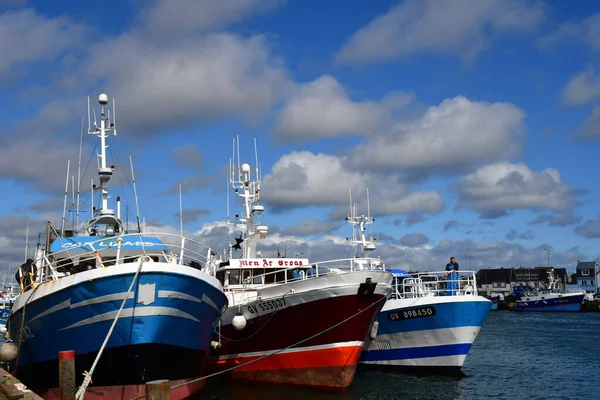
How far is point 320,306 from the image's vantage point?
1858cm

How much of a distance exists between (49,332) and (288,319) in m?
7.19

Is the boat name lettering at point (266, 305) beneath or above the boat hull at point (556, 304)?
above

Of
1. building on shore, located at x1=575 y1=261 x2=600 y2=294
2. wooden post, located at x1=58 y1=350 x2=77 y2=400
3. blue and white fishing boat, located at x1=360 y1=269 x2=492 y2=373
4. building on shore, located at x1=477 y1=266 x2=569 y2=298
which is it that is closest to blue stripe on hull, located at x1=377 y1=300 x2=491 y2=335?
blue and white fishing boat, located at x1=360 y1=269 x2=492 y2=373

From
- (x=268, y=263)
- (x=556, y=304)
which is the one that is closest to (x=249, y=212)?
(x=268, y=263)

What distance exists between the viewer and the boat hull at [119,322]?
13.8 meters

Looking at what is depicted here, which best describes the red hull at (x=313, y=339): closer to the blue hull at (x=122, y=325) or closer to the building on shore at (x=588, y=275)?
the blue hull at (x=122, y=325)

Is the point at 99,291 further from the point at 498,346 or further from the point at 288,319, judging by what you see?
the point at 498,346

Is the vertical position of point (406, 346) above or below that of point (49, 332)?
below

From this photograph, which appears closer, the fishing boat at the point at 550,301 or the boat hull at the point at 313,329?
the boat hull at the point at 313,329

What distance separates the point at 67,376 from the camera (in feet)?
43.1

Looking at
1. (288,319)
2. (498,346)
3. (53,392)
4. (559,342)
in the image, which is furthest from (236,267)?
(559,342)

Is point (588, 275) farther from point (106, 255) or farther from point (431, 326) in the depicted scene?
point (106, 255)

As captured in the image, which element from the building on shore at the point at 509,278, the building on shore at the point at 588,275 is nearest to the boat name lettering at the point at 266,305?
the building on shore at the point at 509,278

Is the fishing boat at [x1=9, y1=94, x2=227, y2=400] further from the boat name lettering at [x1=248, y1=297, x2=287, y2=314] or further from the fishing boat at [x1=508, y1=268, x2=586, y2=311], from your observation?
the fishing boat at [x1=508, y1=268, x2=586, y2=311]
